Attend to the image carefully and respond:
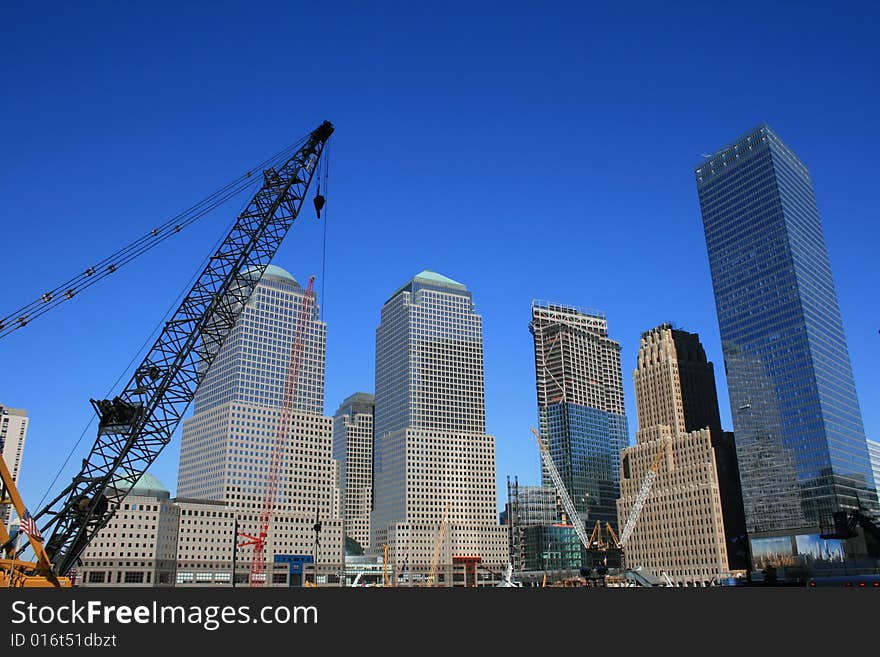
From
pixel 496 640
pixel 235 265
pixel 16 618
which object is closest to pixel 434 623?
pixel 496 640

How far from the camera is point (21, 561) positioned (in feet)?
172

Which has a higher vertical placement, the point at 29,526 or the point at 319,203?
the point at 319,203

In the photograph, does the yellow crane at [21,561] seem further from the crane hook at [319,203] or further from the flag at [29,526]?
the crane hook at [319,203]

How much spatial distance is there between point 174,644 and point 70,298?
1686 inches

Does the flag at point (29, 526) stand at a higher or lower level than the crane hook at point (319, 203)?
lower

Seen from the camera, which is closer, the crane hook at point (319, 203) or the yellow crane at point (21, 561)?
the yellow crane at point (21, 561)

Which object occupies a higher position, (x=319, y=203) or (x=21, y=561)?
(x=319, y=203)

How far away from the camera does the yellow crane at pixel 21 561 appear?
1909 inches

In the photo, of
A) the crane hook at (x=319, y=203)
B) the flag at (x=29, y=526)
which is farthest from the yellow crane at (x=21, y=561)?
the crane hook at (x=319, y=203)

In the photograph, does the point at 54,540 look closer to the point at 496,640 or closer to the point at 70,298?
the point at 70,298

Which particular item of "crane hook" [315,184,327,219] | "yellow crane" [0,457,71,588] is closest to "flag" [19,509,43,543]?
"yellow crane" [0,457,71,588]

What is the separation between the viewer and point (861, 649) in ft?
98.7

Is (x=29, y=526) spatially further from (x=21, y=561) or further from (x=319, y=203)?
(x=319, y=203)

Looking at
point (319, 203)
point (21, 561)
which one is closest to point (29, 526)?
point (21, 561)
